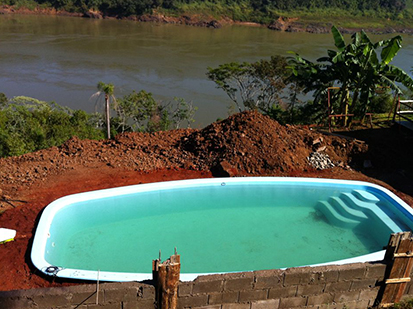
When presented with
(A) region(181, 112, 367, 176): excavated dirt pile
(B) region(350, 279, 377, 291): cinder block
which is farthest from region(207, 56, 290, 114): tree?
(B) region(350, 279, 377, 291): cinder block

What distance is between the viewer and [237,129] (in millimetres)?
9102

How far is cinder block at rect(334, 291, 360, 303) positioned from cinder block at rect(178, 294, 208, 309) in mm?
1501

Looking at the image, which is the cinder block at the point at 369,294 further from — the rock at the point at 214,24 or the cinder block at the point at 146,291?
the rock at the point at 214,24

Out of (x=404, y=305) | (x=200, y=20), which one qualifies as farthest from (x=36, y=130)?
(x=200, y=20)

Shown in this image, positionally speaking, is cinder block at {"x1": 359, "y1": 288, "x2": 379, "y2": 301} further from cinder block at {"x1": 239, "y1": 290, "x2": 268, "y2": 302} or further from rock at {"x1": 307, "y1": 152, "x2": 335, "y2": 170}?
rock at {"x1": 307, "y1": 152, "x2": 335, "y2": 170}

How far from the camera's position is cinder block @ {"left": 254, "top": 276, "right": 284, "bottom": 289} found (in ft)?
13.6

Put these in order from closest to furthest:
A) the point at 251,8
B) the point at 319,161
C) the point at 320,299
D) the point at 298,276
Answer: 1. the point at 298,276
2. the point at 320,299
3. the point at 319,161
4. the point at 251,8

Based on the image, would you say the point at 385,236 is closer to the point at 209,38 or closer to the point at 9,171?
the point at 9,171

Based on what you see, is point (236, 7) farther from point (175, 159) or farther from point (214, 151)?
point (175, 159)

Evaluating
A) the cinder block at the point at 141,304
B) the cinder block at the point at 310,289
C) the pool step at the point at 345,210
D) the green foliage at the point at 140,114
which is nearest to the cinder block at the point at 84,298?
the cinder block at the point at 141,304

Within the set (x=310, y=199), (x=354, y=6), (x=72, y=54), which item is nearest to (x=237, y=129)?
(x=310, y=199)

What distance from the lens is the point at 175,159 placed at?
879cm

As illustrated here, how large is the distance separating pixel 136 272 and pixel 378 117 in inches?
348

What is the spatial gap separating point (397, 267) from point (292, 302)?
4.03 feet
